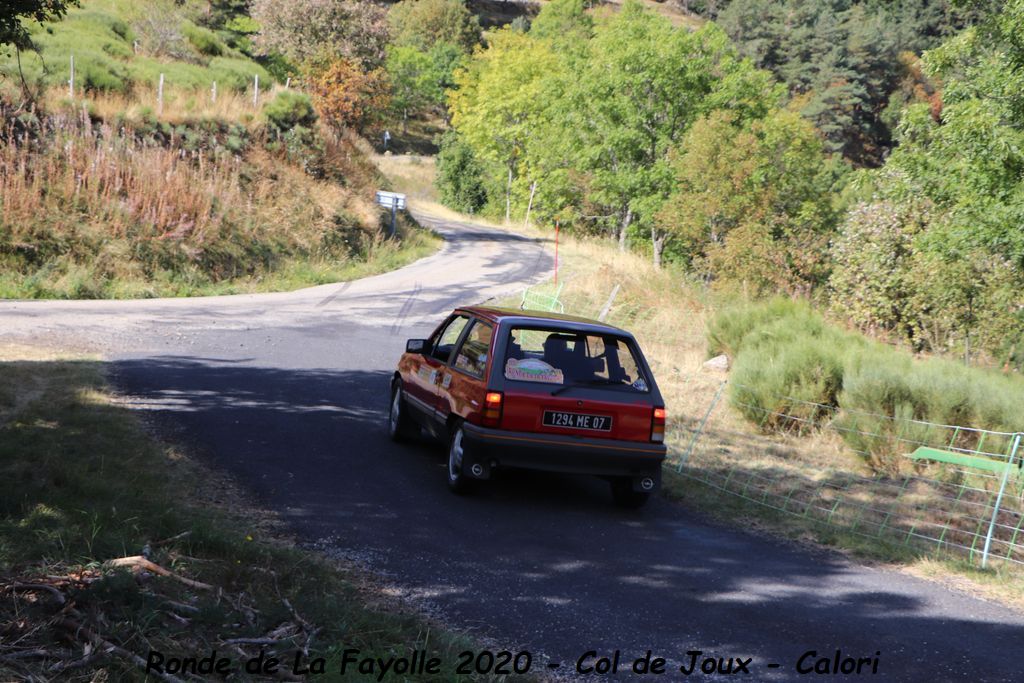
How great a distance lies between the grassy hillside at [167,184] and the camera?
912 inches

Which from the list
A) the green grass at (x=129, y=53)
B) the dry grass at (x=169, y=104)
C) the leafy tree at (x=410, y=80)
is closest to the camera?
the dry grass at (x=169, y=104)

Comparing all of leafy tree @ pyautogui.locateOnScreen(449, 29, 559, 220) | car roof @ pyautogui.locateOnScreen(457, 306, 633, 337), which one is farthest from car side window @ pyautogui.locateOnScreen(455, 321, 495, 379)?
leafy tree @ pyautogui.locateOnScreen(449, 29, 559, 220)

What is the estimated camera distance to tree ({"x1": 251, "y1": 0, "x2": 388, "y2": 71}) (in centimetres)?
6600

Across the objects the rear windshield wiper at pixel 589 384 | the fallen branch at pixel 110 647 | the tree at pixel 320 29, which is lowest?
the fallen branch at pixel 110 647

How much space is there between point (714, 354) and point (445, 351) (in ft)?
33.3

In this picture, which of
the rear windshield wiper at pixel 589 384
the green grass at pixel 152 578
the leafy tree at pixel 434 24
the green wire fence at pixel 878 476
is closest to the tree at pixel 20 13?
the green grass at pixel 152 578

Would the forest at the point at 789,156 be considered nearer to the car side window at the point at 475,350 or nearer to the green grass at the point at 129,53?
the car side window at the point at 475,350

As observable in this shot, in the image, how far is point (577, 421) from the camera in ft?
27.2

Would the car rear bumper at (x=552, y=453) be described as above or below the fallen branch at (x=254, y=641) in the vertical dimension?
above

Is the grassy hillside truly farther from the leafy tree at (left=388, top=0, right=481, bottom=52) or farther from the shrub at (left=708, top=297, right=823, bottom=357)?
the leafy tree at (left=388, top=0, right=481, bottom=52)

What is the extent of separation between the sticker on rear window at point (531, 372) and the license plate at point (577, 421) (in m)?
0.32

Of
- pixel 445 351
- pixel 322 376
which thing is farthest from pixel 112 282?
pixel 445 351

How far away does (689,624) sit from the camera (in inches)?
226

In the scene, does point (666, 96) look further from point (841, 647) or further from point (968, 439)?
point (841, 647)
